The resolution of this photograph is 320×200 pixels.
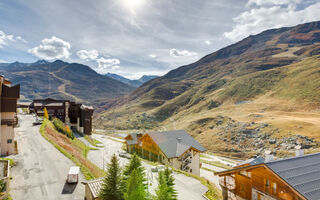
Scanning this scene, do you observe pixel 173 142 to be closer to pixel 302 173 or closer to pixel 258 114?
pixel 302 173

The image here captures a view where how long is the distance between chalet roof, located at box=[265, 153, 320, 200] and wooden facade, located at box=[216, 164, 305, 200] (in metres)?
0.64

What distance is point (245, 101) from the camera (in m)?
132

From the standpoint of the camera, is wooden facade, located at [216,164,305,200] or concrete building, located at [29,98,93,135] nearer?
wooden facade, located at [216,164,305,200]

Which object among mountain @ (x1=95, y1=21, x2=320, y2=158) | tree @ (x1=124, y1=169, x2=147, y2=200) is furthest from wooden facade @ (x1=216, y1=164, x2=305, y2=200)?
mountain @ (x1=95, y1=21, x2=320, y2=158)

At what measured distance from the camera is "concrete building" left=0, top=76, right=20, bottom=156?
25.4 metres

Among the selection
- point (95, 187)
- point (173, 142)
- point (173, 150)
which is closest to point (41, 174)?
point (95, 187)

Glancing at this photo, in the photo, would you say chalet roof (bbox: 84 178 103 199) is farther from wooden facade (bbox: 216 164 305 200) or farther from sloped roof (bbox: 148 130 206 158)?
sloped roof (bbox: 148 130 206 158)

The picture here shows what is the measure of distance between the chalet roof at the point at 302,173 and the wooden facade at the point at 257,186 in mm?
636

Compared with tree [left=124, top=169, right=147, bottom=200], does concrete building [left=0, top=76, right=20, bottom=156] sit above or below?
above

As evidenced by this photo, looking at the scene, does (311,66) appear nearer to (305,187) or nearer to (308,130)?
(308,130)

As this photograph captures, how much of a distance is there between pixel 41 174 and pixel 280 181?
76.0 feet

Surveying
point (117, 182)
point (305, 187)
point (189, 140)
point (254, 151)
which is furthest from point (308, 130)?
point (117, 182)

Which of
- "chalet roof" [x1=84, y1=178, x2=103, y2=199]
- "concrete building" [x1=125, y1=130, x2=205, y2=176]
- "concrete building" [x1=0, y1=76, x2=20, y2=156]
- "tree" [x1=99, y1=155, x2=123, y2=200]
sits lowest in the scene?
"concrete building" [x1=125, y1=130, x2=205, y2=176]

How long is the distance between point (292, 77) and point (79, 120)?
13806cm
